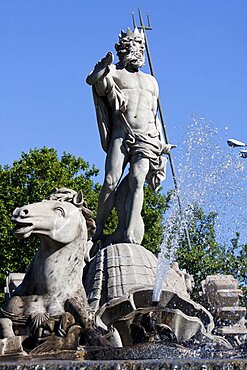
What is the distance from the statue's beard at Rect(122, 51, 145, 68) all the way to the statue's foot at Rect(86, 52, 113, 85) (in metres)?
0.68

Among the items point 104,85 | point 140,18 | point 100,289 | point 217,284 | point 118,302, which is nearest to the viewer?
point 118,302

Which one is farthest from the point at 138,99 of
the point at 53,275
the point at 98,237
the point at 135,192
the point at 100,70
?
the point at 53,275

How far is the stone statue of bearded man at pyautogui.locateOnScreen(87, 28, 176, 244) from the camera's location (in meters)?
10.6

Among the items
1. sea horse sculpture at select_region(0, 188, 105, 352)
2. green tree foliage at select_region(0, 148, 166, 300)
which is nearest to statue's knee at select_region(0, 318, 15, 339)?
sea horse sculpture at select_region(0, 188, 105, 352)

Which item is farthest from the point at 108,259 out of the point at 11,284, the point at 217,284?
the point at 217,284

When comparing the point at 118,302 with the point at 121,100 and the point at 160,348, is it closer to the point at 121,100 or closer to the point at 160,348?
the point at 160,348

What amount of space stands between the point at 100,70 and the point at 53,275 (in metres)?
4.72

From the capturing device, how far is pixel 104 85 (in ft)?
34.8

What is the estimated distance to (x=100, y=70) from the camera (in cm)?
1033

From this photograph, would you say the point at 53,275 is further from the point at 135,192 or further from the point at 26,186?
the point at 26,186

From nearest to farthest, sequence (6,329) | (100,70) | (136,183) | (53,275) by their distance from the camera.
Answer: (6,329) < (53,275) < (100,70) < (136,183)

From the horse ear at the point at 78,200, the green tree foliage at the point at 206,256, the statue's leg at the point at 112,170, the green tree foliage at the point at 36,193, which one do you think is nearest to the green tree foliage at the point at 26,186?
the green tree foliage at the point at 36,193

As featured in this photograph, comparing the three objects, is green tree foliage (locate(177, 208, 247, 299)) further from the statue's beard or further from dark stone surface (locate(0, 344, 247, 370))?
dark stone surface (locate(0, 344, 247, 370))

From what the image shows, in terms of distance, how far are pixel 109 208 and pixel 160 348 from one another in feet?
16.6
